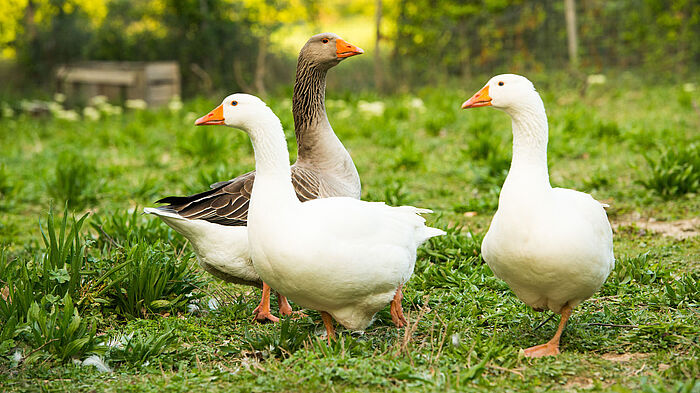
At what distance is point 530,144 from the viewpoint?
321cm

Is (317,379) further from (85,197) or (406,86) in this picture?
(406,86)

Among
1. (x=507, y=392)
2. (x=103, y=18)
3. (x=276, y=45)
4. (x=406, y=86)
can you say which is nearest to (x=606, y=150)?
(x=507, y=392)

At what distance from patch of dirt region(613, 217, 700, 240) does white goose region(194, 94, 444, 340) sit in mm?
2736

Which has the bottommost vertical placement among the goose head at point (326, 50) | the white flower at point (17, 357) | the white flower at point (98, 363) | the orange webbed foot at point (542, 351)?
the white flower at point (98, 363)

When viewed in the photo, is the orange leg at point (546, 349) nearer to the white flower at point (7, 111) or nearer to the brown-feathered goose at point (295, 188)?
the brown-feathered goose at point (295, 188)

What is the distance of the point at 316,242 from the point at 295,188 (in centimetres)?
122

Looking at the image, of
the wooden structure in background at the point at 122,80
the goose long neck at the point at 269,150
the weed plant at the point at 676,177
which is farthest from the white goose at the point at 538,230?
the wooden structure in background at the point at 122,80

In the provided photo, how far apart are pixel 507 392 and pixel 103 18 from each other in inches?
590

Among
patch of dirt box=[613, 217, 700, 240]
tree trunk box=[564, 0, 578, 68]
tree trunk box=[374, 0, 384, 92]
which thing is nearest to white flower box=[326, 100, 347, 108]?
tree trunk box=[374, 0, 384, 92]

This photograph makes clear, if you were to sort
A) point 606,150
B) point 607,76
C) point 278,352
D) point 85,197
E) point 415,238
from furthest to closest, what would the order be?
1. point 607,76
2. point 606,150
3. point 85,197
4. point 415,238
5. point 278,352

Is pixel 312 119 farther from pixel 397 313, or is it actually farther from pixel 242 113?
pixel 397 313

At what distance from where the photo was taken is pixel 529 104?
10.5 ft

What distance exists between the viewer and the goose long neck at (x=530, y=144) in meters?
3.17

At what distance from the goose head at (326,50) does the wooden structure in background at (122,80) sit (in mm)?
9844
